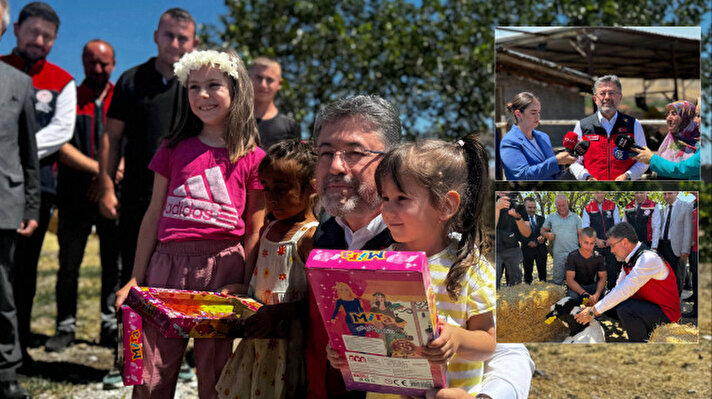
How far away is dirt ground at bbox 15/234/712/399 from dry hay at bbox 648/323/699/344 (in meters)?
1.96

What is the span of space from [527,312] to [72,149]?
3570mm

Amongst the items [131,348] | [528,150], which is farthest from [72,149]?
[528,150]

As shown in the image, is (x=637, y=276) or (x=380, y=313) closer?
(x=380, y=313)

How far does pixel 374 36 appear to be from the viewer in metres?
8.01

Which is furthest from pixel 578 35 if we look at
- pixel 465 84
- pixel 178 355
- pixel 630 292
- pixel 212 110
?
pixel 465 84

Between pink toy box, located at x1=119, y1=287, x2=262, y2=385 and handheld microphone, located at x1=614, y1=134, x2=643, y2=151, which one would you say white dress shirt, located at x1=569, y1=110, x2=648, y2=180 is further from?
pink toy box, located at x1=119, y1=287, x2=262, y2=385

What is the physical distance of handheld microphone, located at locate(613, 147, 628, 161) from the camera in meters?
2.41

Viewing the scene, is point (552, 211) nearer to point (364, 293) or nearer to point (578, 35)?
point (578, 35)

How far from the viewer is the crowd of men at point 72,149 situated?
370 cm

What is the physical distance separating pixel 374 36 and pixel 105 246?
4115 mm

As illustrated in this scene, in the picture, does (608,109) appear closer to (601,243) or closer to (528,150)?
(528,150)

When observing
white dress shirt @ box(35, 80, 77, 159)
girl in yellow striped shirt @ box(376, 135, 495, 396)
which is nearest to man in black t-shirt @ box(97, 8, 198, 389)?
white dress shirt @ box(35, 80, 77, 159)

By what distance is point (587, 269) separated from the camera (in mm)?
2365

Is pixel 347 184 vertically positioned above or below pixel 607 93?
below
